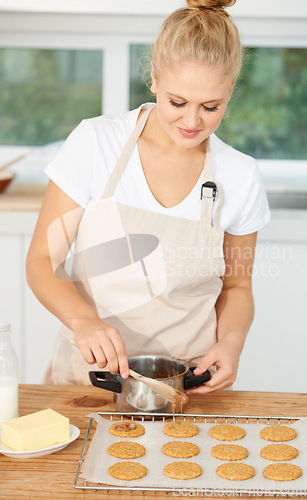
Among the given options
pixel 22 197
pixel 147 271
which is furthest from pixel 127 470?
pixel 22 197

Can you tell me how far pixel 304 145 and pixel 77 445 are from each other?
8.08 feet

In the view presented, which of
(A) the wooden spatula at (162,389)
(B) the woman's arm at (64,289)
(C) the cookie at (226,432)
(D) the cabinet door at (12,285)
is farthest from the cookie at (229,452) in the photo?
(D) the cabinet door at (12,285)

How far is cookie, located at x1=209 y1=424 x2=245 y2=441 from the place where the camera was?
121cm

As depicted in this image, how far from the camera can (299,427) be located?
1.28 m

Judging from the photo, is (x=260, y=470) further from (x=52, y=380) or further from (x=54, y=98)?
(x=54, y=98)

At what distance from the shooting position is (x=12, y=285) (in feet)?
8.84

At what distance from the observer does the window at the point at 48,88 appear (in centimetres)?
323

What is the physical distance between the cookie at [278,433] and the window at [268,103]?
2183 mm

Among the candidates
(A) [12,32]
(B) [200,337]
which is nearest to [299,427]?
(B) [200,337]

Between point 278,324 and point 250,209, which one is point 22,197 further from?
point 250,209

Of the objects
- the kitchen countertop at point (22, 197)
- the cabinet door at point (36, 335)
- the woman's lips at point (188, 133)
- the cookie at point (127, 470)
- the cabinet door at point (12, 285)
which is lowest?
the cabinet door at point (36, 335)

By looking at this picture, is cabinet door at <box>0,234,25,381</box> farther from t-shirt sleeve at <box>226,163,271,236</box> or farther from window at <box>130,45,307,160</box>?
t-shirt sleeve at <box>226,163,271,236</box>

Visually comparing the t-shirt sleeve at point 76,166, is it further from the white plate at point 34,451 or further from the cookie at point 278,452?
the cookie at point 278,452

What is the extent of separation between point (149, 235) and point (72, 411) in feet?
1.52
